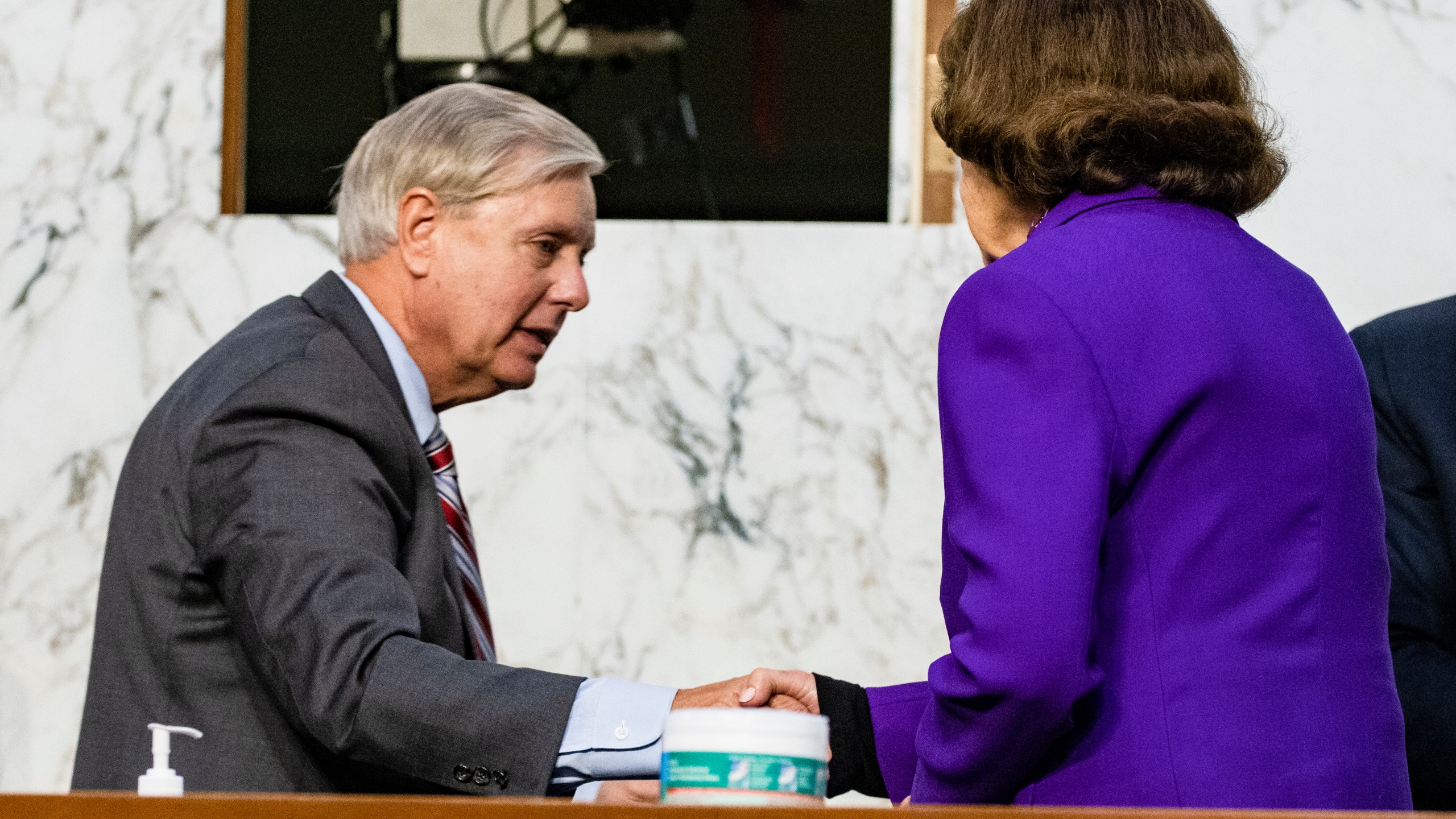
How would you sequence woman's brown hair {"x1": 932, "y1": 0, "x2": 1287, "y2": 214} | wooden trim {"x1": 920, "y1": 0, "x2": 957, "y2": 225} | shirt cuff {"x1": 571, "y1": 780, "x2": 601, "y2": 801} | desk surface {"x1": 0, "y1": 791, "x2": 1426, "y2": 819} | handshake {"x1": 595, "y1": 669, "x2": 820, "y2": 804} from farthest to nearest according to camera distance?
wooden trim {"x1": 920, "y1": 0, "x2": 957, "y2": 225}, shirt cuff {"x1": 571, "y1": 780, "x2": 601, "y2": 801}, handshake {"x1": 595, "y1": 669, "x2": 820, "y2": 804}, woman's brown hair {"x1": 932, "y1": 0, "x2": 1287, "y2": 214}, desk surface {"x1": 0, "y1": 791, "x2": 1426, "y2": 819}

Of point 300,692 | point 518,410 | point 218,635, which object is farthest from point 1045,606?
point 518,410

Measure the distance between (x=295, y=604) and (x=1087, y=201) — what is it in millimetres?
906

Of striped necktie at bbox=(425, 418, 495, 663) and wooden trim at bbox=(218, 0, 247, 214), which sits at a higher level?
wooden trim at bbox=(218, 0, 247, 214)

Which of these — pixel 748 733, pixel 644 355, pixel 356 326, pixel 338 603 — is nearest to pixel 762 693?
pixel 338 603

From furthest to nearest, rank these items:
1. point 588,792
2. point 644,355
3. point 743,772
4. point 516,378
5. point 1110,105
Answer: point 644,355 → point 516,378 → point 588,792 → point 1110,105 → point 743,772

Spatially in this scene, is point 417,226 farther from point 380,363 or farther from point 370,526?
point 370,526

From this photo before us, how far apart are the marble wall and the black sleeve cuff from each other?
1.44 m

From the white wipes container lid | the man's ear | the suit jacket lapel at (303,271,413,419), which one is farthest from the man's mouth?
the white wipes container lid

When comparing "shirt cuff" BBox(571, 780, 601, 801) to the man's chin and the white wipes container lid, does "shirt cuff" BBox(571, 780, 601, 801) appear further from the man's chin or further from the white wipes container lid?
the white wipes container lid

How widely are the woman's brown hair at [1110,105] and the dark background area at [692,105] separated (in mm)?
1775

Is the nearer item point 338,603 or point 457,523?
point 338,603

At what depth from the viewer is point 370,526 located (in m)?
1.76

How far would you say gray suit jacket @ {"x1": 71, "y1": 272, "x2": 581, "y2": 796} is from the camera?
64.2 inches

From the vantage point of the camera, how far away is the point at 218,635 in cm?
187
